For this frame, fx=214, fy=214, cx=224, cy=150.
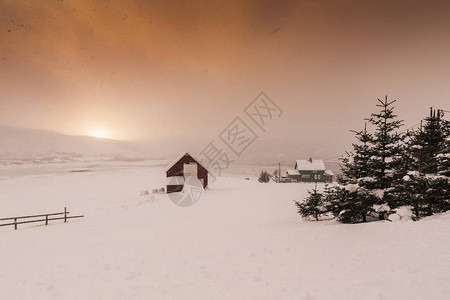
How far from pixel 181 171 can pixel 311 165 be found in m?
35.7

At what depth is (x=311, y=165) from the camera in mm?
54938

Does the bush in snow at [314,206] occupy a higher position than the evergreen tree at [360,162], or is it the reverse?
the evergreen tree at [360,162]

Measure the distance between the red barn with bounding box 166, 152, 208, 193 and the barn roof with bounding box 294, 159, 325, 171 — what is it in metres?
29.6

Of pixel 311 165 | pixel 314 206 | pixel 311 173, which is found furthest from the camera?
pixel 311 165

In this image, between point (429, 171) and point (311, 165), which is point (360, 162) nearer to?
point (429, 171)

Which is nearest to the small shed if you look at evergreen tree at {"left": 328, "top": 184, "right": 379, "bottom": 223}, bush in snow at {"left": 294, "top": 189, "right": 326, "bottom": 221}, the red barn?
the red barn

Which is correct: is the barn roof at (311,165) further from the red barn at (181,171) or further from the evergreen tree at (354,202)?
the evergreen tree at (354,202)

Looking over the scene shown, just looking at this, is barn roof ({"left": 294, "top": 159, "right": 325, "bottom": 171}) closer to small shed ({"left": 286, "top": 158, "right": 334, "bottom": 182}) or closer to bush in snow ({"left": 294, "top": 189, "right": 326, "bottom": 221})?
small shed ({"left": 286, "top": 158, "right": 334, "bottom": 182})

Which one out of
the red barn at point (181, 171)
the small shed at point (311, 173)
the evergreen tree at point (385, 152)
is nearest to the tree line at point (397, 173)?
the evergreen tree at point (385, 152)

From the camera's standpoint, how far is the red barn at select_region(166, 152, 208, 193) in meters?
33.3

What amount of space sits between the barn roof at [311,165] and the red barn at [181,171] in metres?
29.6

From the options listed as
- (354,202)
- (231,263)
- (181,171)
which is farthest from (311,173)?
(231,263)

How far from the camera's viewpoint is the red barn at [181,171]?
3331cm

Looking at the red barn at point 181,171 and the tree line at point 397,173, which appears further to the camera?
the red barn at point 181,171
